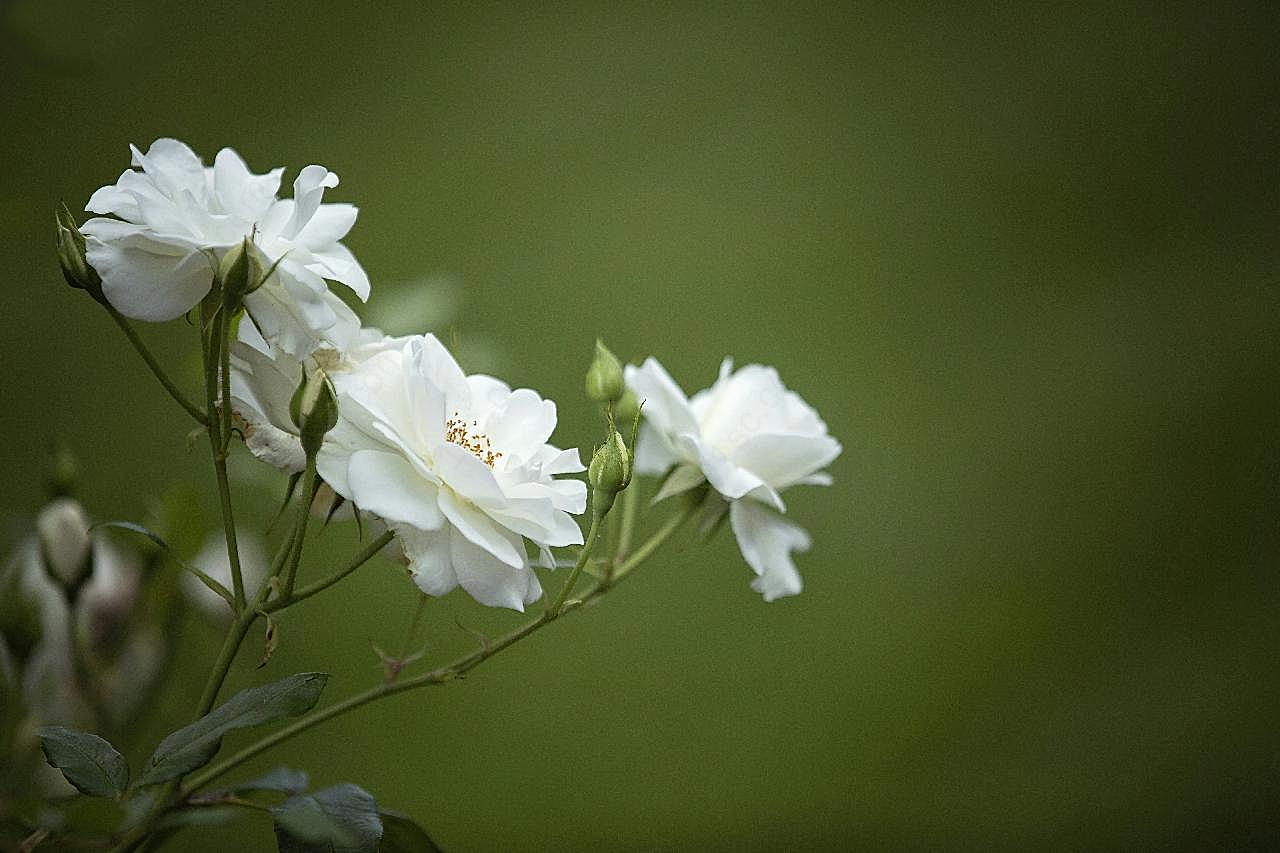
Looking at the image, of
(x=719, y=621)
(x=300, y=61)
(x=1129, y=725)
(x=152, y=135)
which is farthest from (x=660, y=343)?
(x=1129, y=725)

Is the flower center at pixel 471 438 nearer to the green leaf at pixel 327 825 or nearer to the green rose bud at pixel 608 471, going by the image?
the green rose bud at pixel 608 471

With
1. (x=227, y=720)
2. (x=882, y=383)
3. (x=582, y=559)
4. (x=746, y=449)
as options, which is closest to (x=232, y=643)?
(x=227, y=720)

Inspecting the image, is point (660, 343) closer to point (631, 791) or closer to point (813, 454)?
point (631, 791)

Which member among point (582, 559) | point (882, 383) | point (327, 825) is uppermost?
point (882, 383)

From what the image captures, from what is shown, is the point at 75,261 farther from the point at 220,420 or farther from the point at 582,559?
the point at 582,559

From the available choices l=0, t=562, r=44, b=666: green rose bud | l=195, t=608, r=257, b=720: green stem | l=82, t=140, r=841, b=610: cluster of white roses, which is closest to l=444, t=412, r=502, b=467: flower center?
l=82, t=140, r=841, b=610: cluster of white roses
